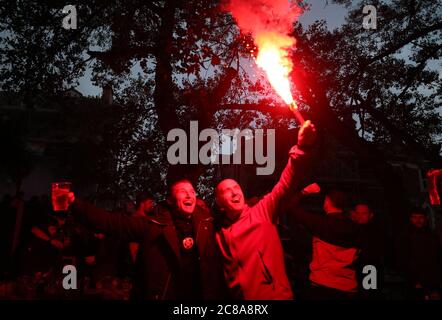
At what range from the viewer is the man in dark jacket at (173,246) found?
404 centimetres

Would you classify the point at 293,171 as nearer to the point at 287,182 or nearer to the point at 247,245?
the point at 287,182

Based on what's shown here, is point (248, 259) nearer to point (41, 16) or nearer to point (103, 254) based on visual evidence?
point (103, 254)

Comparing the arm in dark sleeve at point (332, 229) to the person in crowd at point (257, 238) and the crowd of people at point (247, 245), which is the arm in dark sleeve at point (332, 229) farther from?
the person in crowd at point (257, 238)

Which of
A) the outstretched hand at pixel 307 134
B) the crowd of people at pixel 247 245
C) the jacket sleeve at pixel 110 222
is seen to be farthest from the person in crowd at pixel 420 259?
the jacket sleeve at pixel 110 222

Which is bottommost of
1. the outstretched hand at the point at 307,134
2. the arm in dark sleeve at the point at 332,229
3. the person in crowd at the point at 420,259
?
the person in crowd at the point at 420,259

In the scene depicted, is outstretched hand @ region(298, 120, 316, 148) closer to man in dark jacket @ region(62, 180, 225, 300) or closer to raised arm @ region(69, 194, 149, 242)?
man in dark jacket @ region(62, 180, 225, 300)

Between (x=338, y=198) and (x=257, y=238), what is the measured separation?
6.36ft

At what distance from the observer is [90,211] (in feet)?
13.5

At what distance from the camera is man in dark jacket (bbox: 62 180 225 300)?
13.3ft

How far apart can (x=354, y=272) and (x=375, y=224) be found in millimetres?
708

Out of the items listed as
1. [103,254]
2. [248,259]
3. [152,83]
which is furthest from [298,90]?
[248,259]

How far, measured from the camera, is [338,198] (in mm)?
Answer: 5484

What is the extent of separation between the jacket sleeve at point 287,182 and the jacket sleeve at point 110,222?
1.33 m

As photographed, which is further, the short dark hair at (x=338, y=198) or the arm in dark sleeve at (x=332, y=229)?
the short dark hair at (x=338, y=198)
